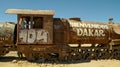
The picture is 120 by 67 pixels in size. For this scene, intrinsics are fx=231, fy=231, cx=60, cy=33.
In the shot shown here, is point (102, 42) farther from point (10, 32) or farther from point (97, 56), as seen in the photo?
point (10, 32)

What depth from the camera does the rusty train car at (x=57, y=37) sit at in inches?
578

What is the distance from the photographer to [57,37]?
15281mm

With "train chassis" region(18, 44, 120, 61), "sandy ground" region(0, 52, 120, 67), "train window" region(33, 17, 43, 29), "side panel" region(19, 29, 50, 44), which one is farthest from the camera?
"train window" region(33, 17, 43, 29)

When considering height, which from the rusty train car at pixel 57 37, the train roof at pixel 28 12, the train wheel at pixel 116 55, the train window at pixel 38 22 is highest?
the train roof at pixel 28 12

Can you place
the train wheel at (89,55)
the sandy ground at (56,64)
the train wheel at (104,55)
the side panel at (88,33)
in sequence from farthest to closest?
the train wheel at (104,55) < the train wheel at (89,55) < the side panel at (88,33) < the sandy ground at (56,64)

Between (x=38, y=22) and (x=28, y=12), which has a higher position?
(x=28, y=12)

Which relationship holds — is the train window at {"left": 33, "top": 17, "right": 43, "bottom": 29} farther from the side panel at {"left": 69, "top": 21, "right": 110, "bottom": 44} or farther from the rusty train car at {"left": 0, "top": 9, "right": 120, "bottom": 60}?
the side panel at {"left": 69, "top": 21, "right": 110, "bottom": 44}

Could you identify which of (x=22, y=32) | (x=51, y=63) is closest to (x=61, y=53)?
(x=51, y=63)

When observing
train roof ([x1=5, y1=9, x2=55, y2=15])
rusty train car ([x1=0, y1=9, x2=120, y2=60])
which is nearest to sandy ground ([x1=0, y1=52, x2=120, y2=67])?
rusty train car ([x1=0, y1=9, x2=120, y2=60])

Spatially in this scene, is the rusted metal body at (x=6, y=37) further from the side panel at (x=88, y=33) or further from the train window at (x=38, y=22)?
the side panel at (x=88, y=33)

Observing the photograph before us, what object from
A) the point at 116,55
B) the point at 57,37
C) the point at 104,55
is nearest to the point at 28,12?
the point at 57,37

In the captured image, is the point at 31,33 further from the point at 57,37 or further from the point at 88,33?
the point at 88,33

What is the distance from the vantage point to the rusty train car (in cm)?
1468

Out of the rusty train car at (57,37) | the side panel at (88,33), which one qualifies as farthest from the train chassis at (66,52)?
the side panel at (88,33)
